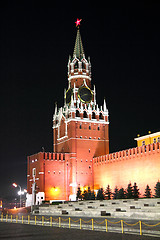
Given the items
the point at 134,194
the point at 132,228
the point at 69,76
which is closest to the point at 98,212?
the point at 132,228

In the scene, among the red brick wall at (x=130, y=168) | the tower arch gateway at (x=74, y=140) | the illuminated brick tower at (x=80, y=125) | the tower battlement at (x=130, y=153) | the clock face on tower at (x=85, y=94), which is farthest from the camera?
the clock face on tower at (x=85, y=94)

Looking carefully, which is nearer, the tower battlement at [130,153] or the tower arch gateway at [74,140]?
the tower battlement at [130,153]

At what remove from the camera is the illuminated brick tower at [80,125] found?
2079 inches

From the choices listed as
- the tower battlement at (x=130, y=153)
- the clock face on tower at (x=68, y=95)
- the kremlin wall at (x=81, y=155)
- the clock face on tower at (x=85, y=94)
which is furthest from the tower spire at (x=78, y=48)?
the tower battlement at (x=130, y=153)

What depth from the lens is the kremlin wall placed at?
45094mm

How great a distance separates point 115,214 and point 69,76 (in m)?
39.2

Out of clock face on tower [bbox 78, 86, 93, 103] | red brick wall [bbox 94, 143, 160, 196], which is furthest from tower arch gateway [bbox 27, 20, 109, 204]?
red brick wall [bbox 94, 143, 160, 196]

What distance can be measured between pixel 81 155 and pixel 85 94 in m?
11.1

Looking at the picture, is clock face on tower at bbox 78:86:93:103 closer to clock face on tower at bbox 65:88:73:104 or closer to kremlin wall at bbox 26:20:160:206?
kremlin wall at bbox 26:20:160:206

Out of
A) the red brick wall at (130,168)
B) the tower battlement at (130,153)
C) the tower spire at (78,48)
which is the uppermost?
the tower spire at (78,48)

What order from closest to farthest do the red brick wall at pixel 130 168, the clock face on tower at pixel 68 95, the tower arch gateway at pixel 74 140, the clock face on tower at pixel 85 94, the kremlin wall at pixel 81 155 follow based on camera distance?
the red brick wall at pixel 130 168 → the kremlin wall at pixel 81 155 → the tower arch gateway at pixel 74 140 → the clock face on tower at pixel 85 94 → the clock face on tower at pixel 68 95

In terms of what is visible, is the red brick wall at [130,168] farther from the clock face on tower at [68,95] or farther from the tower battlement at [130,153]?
the clock face on tower at [68,95]

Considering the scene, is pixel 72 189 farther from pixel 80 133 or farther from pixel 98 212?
pixel 98 212

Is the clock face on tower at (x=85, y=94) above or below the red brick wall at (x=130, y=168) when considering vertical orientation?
above
